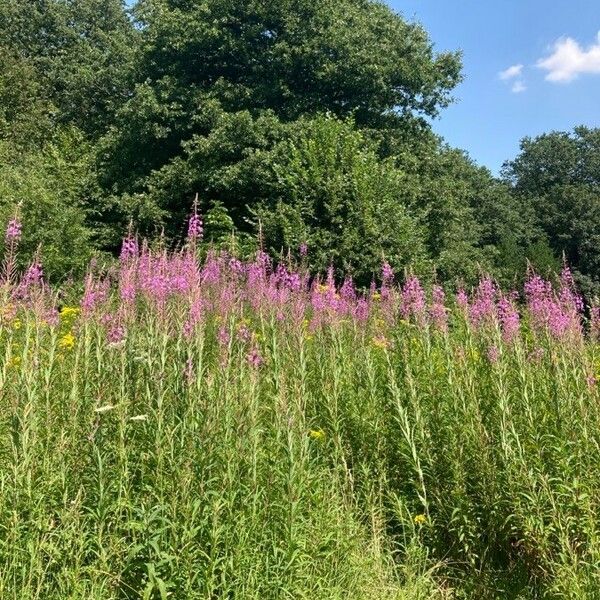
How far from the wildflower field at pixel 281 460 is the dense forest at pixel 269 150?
322 inches

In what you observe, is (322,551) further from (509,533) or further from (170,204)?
(170,204)

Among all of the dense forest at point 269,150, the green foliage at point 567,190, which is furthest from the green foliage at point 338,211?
the green foliage at point 567,190

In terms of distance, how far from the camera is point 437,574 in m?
3.62

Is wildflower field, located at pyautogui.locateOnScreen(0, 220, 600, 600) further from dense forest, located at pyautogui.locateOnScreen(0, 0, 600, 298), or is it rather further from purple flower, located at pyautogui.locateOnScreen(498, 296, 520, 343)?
dense forest, located at pyautogui.locateOnScreen(0, 0, 600, 298)

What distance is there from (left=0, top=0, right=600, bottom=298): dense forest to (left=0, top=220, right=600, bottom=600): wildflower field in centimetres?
819

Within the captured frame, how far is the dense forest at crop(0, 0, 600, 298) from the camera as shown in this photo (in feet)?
43.9

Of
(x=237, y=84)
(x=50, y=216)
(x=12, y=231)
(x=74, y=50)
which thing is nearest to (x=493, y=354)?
(x=12, y=231)

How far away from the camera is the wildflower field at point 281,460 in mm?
2768

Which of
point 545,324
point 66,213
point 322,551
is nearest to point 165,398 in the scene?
point 322,551

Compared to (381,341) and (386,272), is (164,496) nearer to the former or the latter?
(381,341)

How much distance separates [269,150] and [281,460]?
1298 centimetres

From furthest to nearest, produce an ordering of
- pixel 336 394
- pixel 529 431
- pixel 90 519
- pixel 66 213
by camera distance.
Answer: pixel 66 213 < pixel 336 394 < pixel 529 431 < pixel 90 519

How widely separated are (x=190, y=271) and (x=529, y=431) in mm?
2350

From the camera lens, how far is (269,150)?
50.5 feet
